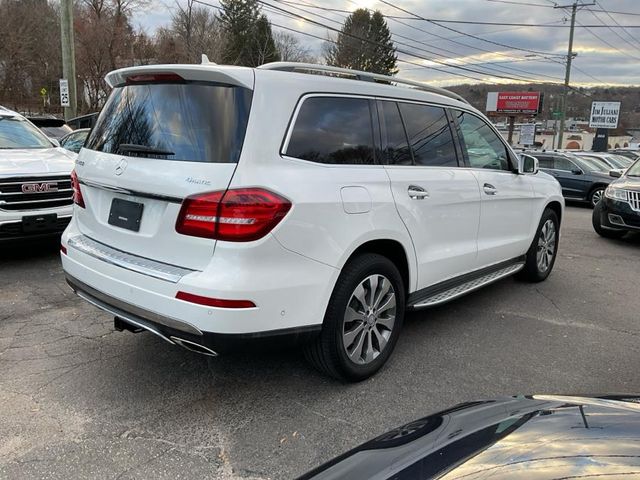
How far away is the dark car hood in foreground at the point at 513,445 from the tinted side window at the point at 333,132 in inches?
64.2

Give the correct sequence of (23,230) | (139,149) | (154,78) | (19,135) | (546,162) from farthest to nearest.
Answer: (546,162), (19,135), (23,230), (154,78), (139,149)

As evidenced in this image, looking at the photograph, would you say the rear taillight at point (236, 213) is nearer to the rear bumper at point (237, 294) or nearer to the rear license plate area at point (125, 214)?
the rear bumper at point (237, 294)

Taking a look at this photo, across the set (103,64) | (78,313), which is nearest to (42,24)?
(103,64)

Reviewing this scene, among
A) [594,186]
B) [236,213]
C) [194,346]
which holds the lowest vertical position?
Result: [594,186]

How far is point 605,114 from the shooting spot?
34781 mm

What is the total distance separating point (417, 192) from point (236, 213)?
1.52 meters

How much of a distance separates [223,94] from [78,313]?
2711 mm

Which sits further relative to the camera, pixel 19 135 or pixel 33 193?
pixel 19 135

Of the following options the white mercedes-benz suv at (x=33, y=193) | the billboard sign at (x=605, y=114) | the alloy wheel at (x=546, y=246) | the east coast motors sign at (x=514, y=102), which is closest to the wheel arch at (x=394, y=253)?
the alloy wheel at (x=546, y=246)

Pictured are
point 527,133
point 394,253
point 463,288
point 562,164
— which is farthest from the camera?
point 527,133

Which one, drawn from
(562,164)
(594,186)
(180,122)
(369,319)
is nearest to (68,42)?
(180,122)

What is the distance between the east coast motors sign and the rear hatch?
44.5 meters

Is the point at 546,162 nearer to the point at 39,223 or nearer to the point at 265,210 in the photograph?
the point at 39,223

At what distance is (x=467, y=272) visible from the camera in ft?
14.8
